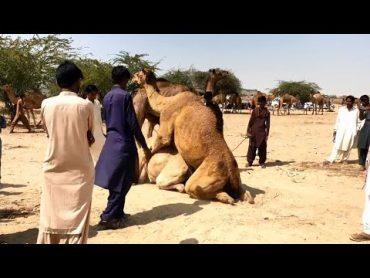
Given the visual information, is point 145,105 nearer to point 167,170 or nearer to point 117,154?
point 167,170

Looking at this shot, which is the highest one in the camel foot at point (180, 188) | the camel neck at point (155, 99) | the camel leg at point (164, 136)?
the camel neck at point (155, 99)

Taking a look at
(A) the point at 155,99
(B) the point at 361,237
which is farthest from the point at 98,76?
(B) the point at 361,237

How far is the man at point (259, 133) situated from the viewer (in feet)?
37.4

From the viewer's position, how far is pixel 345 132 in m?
12.3

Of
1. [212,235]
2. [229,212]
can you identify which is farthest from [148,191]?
[212,235]

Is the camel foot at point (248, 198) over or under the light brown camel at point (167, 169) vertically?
under

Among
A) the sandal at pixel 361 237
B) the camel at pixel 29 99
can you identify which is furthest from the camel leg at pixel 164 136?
the camel at pixel 29 99

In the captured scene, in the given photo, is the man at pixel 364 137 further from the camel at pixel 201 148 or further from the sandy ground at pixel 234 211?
the camel at pixel 201 148

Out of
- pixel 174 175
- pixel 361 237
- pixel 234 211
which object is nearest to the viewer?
pixel 361 237

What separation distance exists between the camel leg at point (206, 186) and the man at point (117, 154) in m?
1.39

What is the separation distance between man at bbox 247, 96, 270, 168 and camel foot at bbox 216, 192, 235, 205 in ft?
14.7

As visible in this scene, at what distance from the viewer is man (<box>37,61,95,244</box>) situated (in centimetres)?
409

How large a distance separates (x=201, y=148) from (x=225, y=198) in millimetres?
888
